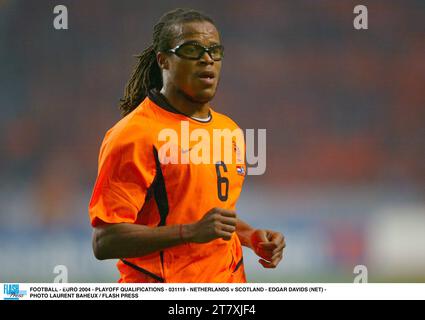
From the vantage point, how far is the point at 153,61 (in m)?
2.32

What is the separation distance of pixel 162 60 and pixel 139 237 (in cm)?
69

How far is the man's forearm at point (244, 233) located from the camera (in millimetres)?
2314

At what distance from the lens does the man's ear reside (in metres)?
2.21

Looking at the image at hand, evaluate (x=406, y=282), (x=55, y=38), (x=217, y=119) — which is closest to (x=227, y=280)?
(x=217, y=119)

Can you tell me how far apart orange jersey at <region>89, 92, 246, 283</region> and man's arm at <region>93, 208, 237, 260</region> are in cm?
4

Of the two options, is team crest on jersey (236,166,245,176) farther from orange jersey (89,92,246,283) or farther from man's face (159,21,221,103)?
man's face (159,21,221,103)

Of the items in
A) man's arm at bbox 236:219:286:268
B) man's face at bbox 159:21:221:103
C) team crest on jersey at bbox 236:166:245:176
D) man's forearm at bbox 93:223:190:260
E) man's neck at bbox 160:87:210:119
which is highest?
man's face at bbox 159:21:221:103

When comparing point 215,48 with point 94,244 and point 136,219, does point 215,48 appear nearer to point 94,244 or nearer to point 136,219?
point 136,219
